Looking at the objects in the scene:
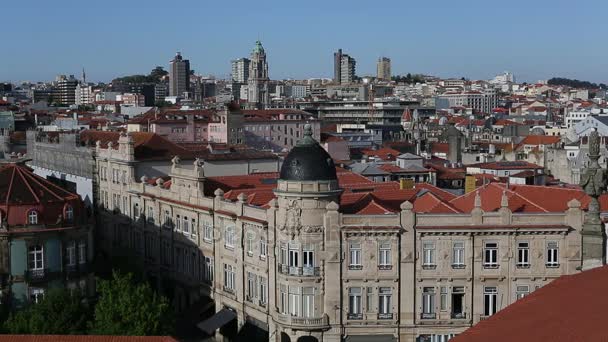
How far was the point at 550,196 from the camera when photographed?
55.3m

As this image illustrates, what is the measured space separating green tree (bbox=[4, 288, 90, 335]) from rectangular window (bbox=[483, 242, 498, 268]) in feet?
69.7

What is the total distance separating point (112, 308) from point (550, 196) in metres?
26.9

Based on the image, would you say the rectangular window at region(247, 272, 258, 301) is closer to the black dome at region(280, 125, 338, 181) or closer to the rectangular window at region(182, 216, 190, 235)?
the black dome at region(280, 125, 338, 181)

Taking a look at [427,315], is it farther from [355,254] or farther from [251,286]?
[251,286]

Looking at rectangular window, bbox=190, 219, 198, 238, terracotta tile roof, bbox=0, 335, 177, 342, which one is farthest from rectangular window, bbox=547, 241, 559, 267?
rectangular window, bbox=190, 219, 198, 238

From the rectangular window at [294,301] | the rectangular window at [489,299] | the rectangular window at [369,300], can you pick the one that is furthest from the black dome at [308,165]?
the rectangular window at [489,299]

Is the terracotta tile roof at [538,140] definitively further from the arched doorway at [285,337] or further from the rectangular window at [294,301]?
the rectangular window at [294,301]

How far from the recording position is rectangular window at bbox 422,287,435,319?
49250mm

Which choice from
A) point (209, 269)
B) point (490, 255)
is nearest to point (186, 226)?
point (209, 269)

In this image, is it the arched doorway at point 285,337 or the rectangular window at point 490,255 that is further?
the arched doorway at point 285,337

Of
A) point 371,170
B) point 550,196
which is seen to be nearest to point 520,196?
point 550,196

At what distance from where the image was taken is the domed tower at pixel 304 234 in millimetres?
48531

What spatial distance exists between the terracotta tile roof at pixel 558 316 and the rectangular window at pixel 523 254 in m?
28.8

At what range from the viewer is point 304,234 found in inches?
1917
